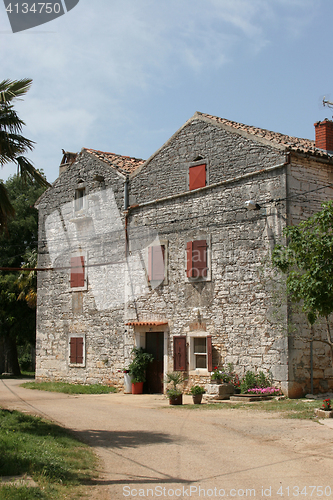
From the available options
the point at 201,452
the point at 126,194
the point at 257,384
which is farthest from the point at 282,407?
the point at 126,194

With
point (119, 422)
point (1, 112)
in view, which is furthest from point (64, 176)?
point (119, 422)

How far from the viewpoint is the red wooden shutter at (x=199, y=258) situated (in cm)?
1557

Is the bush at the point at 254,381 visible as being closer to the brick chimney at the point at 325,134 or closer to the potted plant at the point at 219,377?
the potted plant at the point at 219,377

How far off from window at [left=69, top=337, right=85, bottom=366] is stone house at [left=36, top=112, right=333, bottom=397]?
53mm

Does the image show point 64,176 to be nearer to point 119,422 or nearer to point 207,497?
point 119,422

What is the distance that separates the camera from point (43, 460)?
645 centimetres

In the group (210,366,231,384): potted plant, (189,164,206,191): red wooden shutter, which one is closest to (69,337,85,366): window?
(210,366,231,384): potted plant

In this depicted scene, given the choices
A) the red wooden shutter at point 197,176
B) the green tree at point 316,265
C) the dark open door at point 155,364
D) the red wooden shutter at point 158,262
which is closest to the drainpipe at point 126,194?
the red wooden shutter at point 158,262

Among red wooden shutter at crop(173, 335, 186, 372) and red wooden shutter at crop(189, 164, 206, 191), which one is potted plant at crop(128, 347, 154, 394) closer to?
red wooden shutter at crop(173, 335, 186, 372)

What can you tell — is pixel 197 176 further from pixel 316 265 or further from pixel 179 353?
pixel 316 265

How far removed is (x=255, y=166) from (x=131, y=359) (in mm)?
7424

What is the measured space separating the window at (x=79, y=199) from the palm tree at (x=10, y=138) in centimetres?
934

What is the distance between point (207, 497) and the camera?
219 inches

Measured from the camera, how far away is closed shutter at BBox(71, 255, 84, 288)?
19.6m
